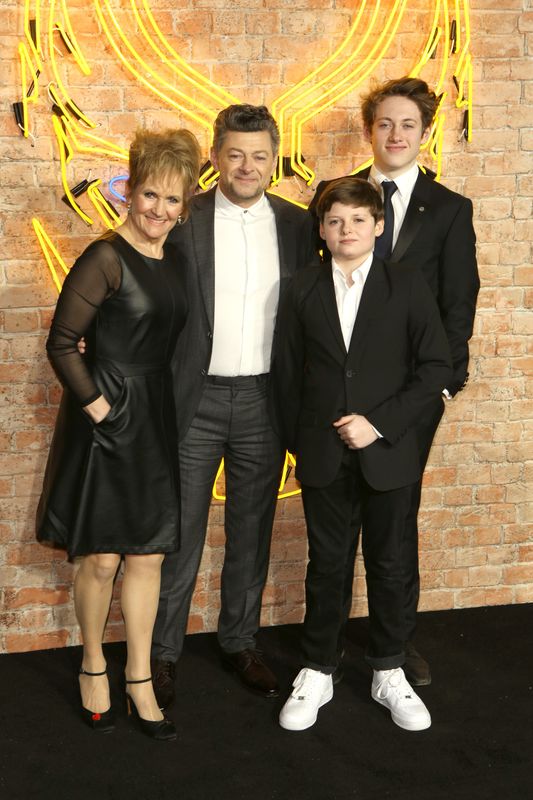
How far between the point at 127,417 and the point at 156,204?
0.61 m

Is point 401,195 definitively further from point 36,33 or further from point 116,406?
point 36,33

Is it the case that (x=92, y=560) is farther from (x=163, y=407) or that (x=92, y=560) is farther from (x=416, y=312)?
(x=416, y=312)

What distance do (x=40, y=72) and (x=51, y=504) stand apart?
145cm

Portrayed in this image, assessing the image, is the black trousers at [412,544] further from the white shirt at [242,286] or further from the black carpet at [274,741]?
the white shirt at [242,286]

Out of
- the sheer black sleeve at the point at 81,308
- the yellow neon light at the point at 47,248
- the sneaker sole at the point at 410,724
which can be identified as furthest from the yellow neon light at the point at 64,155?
the sneaker sole at the point at 410,724

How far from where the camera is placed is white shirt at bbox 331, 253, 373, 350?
287 cm

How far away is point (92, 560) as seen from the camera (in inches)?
113

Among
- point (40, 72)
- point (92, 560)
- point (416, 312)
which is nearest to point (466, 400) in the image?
point (416, 312)

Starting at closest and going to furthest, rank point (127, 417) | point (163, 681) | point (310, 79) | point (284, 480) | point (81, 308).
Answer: point (81, 308) → point (127, 417) → point (163, 681) → point (310, 79) → point (284, 480)

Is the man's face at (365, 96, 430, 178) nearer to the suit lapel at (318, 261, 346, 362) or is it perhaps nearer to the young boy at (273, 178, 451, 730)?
the young boy at (273, 178, 451, 730)

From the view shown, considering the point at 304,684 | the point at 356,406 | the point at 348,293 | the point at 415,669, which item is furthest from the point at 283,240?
the point at 415,669

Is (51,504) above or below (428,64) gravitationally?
below

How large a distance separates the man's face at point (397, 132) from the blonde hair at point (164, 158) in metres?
0.63

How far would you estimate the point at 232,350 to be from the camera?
3025mm
